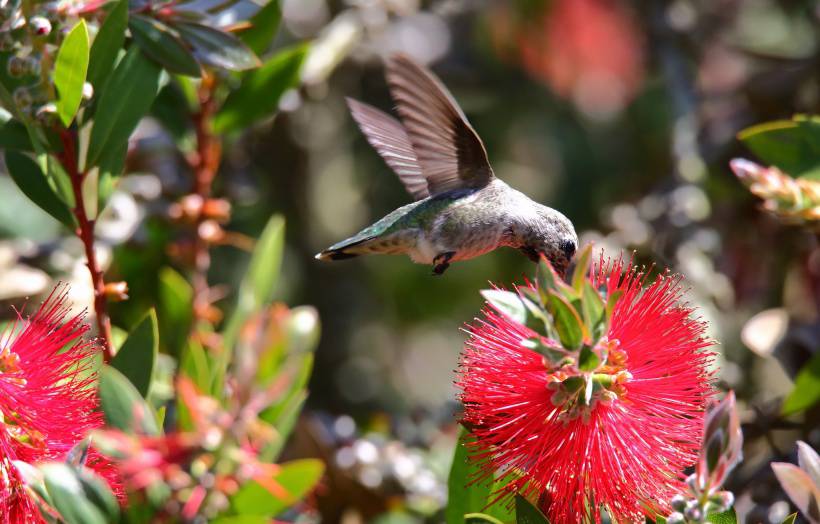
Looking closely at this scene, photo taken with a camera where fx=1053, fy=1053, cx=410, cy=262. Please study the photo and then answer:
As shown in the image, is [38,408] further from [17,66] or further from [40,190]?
[17,66]

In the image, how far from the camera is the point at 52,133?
1249 mm

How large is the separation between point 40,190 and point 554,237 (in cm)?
69

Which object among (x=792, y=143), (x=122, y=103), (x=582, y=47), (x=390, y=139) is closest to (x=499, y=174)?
(x=582, y=47)

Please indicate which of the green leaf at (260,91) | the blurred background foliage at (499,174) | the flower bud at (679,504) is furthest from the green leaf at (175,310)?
the flower bud at (679,504)

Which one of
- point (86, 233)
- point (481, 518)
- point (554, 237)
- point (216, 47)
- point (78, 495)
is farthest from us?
point (554, 237)

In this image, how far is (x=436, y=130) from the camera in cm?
152

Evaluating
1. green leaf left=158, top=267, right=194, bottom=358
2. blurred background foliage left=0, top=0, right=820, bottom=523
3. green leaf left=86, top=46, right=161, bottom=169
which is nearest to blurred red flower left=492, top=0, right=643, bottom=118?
blurred background foliage left=0, top=0, right=820, bottom=523

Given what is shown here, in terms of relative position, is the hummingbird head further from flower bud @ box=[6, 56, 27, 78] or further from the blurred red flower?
the blurred red flower

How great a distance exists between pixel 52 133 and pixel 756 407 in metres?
1.16

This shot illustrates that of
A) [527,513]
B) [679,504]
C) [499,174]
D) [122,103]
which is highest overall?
[122,103]

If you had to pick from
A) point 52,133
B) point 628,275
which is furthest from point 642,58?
point 52,133

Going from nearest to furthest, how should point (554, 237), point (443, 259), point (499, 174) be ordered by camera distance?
1. point (554, 237)
2. point (443, 259)
3. point (499, 174)

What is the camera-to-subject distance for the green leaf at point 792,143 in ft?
4.99

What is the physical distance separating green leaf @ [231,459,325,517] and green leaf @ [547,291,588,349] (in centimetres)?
27
